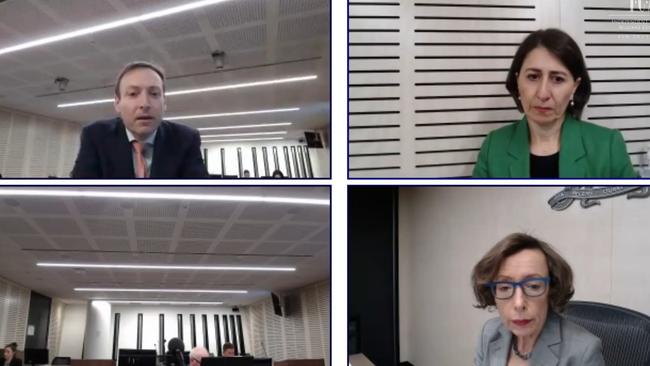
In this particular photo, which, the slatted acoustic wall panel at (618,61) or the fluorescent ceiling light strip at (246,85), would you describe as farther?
the slatted acoustic wall panel at (618,61)

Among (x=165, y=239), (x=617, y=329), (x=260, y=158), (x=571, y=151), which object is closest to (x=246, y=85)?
(x=260, y=158)

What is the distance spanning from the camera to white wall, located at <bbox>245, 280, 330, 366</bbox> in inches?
83.6

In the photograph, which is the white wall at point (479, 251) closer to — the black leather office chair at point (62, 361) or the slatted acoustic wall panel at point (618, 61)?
the slatted acoustic wall panel at point (618, 61)

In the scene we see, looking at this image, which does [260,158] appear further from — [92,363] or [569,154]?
[569,154]

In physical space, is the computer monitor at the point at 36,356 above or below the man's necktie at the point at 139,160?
below

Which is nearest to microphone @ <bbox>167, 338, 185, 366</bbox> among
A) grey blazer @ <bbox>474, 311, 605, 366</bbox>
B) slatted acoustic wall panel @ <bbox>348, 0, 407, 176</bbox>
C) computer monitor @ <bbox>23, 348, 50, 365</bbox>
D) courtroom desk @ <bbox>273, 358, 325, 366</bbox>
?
courtroom desk @ <bbox>273, 358, 325, 366</bbox>

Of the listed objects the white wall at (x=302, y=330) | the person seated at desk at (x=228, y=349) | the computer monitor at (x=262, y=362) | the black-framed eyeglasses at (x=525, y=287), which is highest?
the black-framed eyeglasses at (x=525, y=287)

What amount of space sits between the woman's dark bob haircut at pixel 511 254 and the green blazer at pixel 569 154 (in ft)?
0.88

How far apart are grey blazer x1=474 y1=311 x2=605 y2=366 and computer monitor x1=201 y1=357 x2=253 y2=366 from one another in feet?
2.95

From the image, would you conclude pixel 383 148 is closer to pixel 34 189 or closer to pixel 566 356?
pixel 566 356

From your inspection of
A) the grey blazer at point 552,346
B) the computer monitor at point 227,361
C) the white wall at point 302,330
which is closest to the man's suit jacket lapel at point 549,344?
the grey blazer at point 552,346

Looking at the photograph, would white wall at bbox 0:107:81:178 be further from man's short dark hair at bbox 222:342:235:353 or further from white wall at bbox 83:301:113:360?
man's short dark hair at bbox 222:342:235:353

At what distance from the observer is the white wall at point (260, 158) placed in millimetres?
2137

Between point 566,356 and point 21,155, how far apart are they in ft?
7.48
